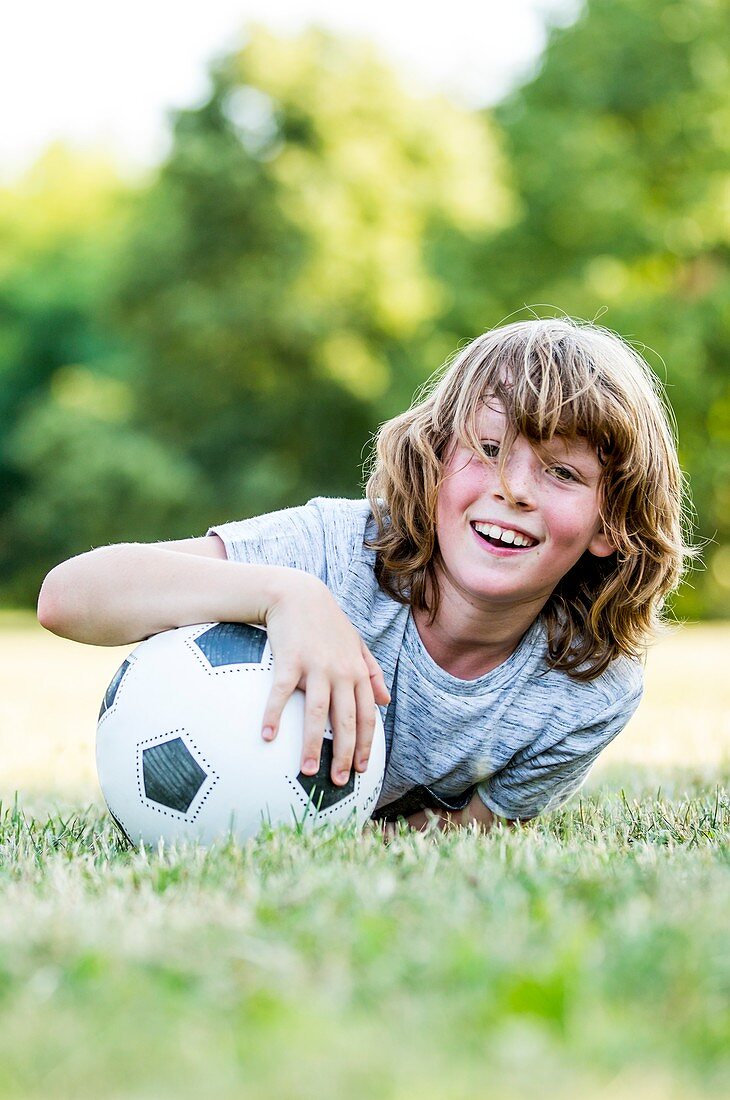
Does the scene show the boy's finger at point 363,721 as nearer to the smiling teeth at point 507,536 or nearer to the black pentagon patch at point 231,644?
the black pentagon patch at point 231,644

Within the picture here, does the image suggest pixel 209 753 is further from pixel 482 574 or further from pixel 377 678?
pixel 482 574

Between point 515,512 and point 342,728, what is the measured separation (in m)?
0.78

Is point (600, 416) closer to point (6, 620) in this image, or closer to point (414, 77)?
point (6, 620)

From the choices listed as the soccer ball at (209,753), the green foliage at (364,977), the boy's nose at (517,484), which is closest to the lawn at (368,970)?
the green foliage at (364,977)

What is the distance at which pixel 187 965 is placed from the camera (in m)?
1.81

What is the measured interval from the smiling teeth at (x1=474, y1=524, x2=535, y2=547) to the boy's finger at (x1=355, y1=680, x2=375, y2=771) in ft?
1.96

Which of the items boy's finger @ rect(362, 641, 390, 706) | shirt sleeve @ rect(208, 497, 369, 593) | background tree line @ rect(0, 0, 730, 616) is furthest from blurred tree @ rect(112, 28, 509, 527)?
boy's finger @ rect(362, 641, 390, 706)

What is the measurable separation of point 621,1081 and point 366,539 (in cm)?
255

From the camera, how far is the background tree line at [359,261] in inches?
990

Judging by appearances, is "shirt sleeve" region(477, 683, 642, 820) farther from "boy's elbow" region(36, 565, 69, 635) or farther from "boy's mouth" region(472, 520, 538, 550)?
"boy's elbow" region(36, 565, 69, 635)

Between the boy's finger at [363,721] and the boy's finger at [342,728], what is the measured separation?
0.17 ft

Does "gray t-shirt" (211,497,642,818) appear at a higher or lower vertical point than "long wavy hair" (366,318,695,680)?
lower

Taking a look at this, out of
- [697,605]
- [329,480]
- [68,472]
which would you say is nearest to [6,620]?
[68,472]

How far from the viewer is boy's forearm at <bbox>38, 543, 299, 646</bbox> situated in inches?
128
